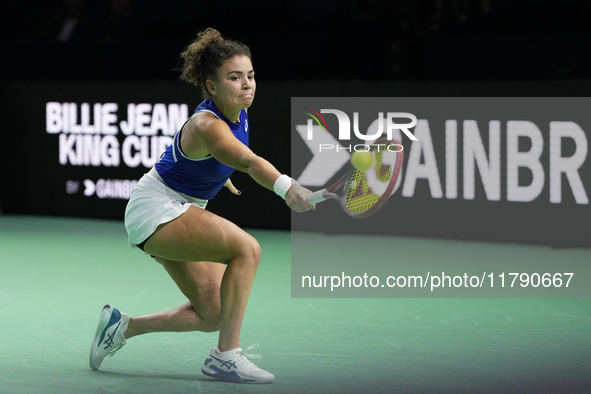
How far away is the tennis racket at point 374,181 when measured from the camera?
13.4ft

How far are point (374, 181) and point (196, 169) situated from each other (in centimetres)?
82

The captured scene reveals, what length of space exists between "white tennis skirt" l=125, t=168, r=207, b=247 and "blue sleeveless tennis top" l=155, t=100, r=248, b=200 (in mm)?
33

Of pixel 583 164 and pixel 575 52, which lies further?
pixel 575 52

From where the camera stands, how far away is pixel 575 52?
9141 millimetres

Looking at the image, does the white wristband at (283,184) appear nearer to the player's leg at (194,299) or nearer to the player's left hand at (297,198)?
the player's left hand at (297,198)

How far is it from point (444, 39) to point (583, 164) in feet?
7.46

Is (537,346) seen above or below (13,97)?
below

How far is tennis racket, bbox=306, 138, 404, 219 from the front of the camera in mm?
4090

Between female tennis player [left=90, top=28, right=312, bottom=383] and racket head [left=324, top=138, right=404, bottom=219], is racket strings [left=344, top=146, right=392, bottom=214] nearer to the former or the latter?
racket head [left=324, top=138, right=404, bottom=219]

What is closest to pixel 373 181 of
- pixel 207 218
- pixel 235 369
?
pixel 207 218

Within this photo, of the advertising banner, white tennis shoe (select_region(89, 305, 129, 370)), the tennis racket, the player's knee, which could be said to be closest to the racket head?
the tennis racket

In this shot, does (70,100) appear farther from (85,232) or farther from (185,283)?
(185,283)

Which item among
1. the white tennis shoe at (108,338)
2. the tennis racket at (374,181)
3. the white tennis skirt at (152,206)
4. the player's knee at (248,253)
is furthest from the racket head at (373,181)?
the white tennis shoe at (108,338)

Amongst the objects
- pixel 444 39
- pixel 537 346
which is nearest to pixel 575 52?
pixel 444 39
